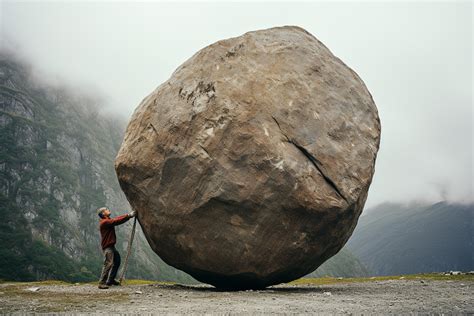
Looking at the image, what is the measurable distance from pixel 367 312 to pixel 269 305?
2421 mm

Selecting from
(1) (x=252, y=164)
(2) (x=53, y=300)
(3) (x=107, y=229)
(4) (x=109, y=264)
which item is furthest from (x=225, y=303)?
(3) (x=107, y=229)

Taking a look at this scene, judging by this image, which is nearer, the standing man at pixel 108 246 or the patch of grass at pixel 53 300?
the patch of grass at pixel 53 300

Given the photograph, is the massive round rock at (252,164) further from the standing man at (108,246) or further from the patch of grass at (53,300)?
the patch of grass at (53,300)

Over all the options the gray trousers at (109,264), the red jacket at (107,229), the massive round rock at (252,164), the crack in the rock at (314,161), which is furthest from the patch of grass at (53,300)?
the crack in the rock at (314,161)

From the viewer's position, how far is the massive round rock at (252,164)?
13641 mm

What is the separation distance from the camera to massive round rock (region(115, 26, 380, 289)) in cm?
1364

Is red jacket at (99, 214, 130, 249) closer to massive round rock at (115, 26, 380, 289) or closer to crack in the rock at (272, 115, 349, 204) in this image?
massive round rock at (115, 26, 380, 289)

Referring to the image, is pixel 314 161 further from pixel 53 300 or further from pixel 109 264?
pixel 53 300

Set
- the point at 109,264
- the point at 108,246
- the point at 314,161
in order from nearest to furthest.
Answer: the point at 314,161, the point at 109,264, the point at 108,246

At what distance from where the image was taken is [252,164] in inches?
535

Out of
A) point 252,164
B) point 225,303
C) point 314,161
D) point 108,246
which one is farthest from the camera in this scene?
point 108,246

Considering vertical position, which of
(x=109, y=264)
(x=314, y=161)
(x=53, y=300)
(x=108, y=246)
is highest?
(x=314, y=161)

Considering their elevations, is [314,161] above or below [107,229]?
above

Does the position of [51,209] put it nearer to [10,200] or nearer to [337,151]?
[10,200]
